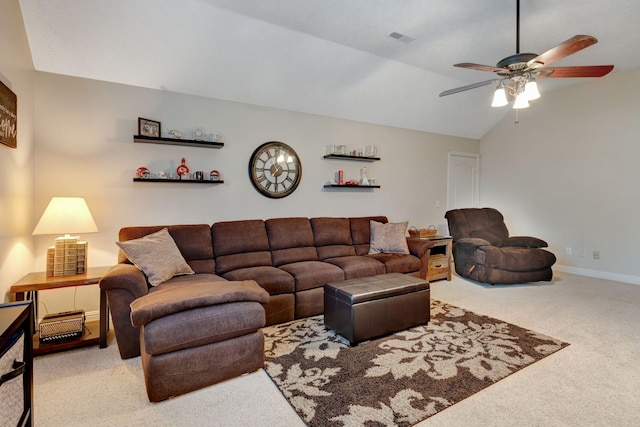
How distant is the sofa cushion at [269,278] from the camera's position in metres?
3.02

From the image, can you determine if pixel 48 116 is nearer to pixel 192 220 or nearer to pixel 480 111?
pixel 192 220

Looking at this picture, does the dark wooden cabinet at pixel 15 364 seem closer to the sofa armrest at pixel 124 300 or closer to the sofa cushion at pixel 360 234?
the sofa armrest at pixel 124 300

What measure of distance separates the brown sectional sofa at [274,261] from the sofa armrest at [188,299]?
18cm

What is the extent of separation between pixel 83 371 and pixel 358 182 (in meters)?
3.81

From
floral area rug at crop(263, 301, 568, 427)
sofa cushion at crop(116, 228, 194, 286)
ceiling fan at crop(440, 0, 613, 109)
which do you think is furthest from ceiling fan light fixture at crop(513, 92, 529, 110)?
sofa cushion at crop(116, 228, 194, 286)

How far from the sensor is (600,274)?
15.7ft

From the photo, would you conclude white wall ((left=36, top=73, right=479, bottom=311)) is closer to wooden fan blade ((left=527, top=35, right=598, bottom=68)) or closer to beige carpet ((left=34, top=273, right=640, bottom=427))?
beige carpet ((left=34, top=273, right=640, bottom=427))

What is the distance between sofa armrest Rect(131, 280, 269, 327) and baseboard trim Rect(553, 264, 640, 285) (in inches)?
207

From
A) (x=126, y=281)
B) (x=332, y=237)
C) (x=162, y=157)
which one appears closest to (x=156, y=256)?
(x=126, y=281)

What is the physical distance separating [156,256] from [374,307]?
1.95m

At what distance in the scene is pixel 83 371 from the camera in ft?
7.36

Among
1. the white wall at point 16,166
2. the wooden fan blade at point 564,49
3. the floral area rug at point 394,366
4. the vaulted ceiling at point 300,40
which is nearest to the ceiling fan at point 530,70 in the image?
the wooden fan blade at point 564,49

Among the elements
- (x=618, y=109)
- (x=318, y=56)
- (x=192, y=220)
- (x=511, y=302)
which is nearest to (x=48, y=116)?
(x=192, y=220)

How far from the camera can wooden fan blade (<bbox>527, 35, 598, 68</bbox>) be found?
6.66 feet
